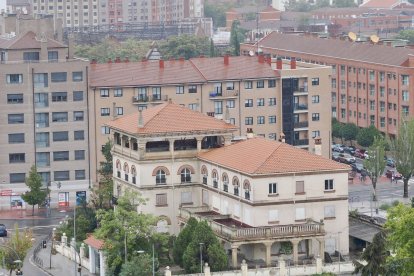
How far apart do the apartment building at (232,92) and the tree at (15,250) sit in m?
30.9

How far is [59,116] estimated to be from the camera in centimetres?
15075

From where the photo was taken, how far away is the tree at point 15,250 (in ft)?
382

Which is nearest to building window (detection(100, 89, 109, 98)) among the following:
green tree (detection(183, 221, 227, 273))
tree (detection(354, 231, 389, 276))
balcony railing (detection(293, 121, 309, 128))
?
balcony railing (detection(293, 121, 309, 128))

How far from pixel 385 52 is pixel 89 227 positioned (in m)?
71.7

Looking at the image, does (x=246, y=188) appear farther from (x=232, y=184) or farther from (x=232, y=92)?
(x=232, y=92)

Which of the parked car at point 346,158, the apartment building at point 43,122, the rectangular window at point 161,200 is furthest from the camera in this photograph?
the parked car at point 346,158

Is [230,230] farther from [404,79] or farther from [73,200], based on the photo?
[404,79]

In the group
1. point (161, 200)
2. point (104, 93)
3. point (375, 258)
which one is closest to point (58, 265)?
point (161, 200)

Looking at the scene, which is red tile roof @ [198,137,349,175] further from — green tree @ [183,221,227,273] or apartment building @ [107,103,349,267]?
green tree @ [183,221,227,273]

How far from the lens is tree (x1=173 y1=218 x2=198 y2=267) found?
111500mm

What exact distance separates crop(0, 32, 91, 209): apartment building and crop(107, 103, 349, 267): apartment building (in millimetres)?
23453

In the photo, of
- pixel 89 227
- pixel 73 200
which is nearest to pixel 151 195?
pixel 89 227

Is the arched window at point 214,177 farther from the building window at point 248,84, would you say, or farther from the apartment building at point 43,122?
the building window at point 248,84

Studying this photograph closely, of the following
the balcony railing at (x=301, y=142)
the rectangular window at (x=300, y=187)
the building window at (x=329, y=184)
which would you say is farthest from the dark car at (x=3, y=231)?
the balcony railing at (x=301, y=142)
